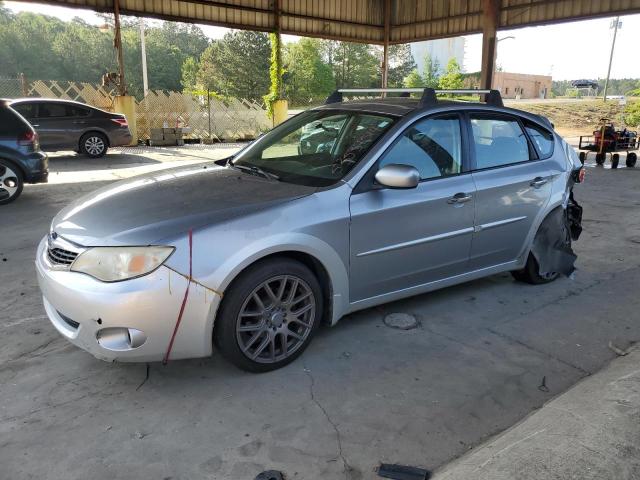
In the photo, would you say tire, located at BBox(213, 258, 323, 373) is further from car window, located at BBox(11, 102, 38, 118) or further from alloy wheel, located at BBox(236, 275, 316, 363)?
car window, located at BBox(11, 102, 38, 118)

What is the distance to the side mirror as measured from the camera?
129 inches

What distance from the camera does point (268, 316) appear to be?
10.1 ft

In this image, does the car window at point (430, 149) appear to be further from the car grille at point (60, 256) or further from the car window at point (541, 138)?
the car grille at point (60, 256)

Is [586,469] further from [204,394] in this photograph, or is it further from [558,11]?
[558,11]

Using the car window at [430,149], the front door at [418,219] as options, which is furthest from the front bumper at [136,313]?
the car window at [430,149]

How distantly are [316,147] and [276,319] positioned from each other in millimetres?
1525

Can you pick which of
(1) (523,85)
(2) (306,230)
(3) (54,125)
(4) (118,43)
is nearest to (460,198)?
(2) (306,230)

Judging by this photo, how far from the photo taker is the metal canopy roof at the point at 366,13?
1506 cm

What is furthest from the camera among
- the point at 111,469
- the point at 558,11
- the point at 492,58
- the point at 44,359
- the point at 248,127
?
the point at 248,127

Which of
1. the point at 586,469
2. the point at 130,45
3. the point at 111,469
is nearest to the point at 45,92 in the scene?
the point at 111,469

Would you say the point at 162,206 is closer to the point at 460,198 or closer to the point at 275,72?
the point at 460,198

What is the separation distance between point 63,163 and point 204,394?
1146 centimetres

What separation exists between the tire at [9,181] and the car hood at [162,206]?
5180 mm

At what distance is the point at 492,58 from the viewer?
16.7 metres
